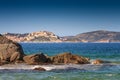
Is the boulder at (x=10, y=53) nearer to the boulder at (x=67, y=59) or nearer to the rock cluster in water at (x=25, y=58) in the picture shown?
the rock cluster in water at (x=25, y=58)

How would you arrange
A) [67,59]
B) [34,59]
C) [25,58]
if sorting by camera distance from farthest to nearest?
[67,59] → [25,58] → [34,59]

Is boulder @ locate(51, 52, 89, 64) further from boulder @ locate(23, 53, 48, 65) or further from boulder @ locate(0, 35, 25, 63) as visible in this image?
boulder @ locate(0, 35, 25, 63)

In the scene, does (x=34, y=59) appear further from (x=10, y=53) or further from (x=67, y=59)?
(x=67, y=59)

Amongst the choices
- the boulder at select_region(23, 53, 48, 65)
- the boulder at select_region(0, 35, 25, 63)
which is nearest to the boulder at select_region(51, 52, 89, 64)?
the boulder at select_region(23, 53, 48, 65)

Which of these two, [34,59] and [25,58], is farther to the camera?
[25,58]

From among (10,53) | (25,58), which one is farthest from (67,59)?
(10,53)

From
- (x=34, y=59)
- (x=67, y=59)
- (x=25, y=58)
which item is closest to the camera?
(x=34, y=59)


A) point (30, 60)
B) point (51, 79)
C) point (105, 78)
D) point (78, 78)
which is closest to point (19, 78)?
point (51, 79)

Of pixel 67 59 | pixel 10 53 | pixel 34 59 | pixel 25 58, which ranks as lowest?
pixel 67 59

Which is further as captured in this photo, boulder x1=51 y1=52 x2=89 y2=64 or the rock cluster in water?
boulder x1=51 y1=52 x2=89 y2=64

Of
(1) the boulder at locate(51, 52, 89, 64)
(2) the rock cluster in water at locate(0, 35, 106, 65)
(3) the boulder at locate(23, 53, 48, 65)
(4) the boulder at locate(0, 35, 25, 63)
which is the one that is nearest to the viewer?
(3) the boulder at locate(23, 53, 48, 65)

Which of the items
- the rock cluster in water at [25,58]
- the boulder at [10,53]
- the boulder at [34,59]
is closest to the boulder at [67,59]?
the rock cluster in water at [25,58]

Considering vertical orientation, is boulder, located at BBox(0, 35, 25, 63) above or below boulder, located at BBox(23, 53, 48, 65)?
above

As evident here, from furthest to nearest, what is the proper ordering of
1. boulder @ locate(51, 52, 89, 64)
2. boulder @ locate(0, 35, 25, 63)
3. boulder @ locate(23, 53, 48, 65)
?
boulder @ locate(51, 52, 89, 64) → boulder @ locate(0, 35, 25, 63) → boulder @ locate(23, 53, 48, 65)
